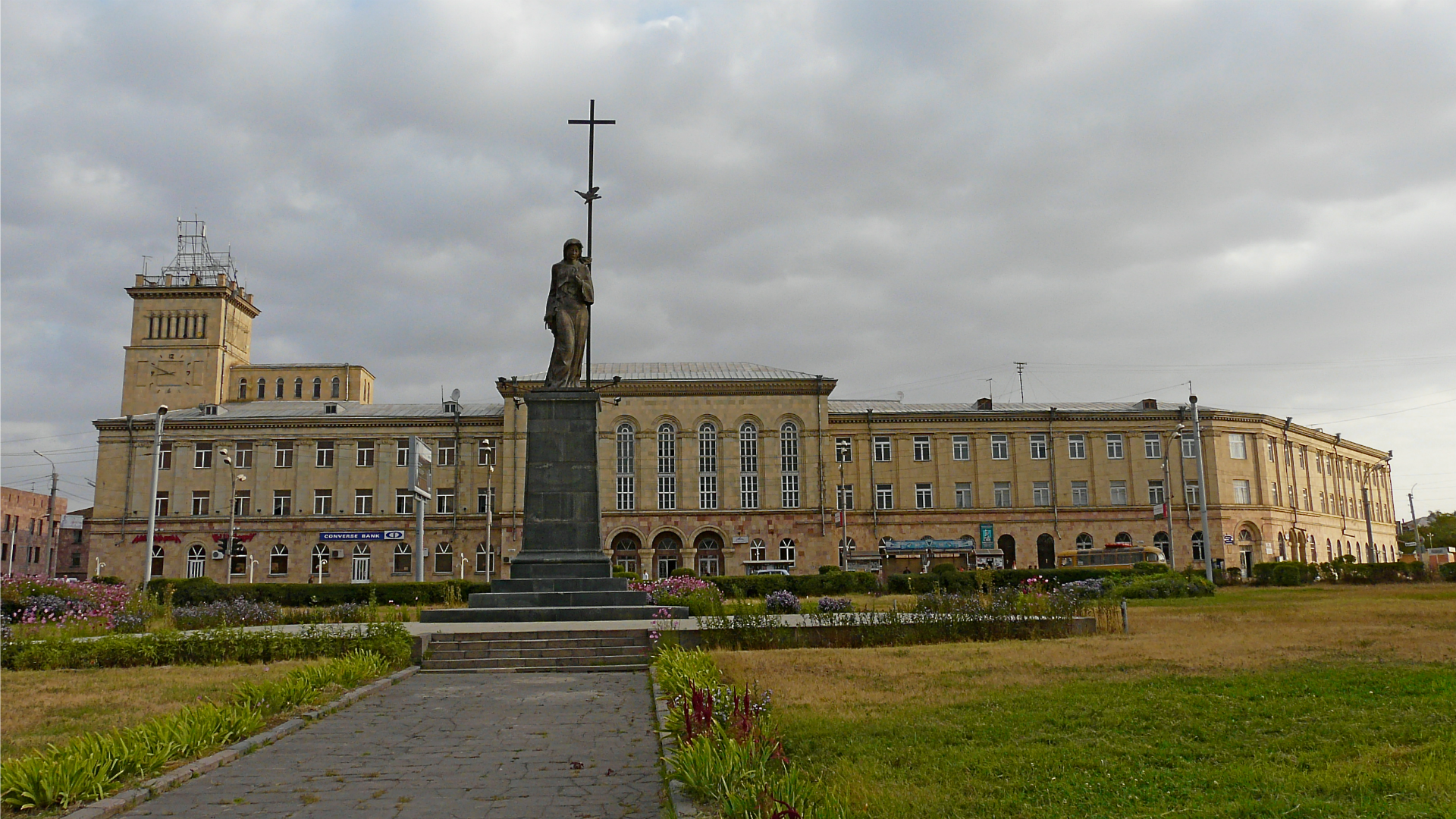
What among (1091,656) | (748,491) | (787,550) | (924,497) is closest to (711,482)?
(748,491)

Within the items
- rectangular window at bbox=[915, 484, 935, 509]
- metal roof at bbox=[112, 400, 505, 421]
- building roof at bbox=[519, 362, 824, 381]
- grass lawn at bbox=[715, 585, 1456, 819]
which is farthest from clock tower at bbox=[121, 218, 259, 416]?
grass lawn at bbox=[715, 585, 1456, 819]

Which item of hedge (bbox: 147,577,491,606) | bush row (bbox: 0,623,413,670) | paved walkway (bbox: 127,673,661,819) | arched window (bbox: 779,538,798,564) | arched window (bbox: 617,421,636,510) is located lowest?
paved walkway (bbox: 127,673,661,819)

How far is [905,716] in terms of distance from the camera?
32.9 ft

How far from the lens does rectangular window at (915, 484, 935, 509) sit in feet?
220

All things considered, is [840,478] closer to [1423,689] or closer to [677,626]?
[677,626]

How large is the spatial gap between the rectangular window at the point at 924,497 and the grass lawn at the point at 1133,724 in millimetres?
50090

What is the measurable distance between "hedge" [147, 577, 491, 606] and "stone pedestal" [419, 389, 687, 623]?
40.0 feet

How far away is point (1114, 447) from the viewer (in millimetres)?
68250

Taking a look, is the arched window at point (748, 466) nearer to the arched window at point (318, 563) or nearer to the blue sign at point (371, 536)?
the blue sign at point (371, 536)

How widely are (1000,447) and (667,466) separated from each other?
21619mm

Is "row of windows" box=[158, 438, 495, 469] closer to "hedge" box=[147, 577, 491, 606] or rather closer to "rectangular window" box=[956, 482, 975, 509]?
"hedge" box=[147, 577, 491, 606]

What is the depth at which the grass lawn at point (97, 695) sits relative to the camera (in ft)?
33.2

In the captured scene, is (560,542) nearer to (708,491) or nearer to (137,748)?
(137,748)

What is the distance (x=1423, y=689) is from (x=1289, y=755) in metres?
3.62
